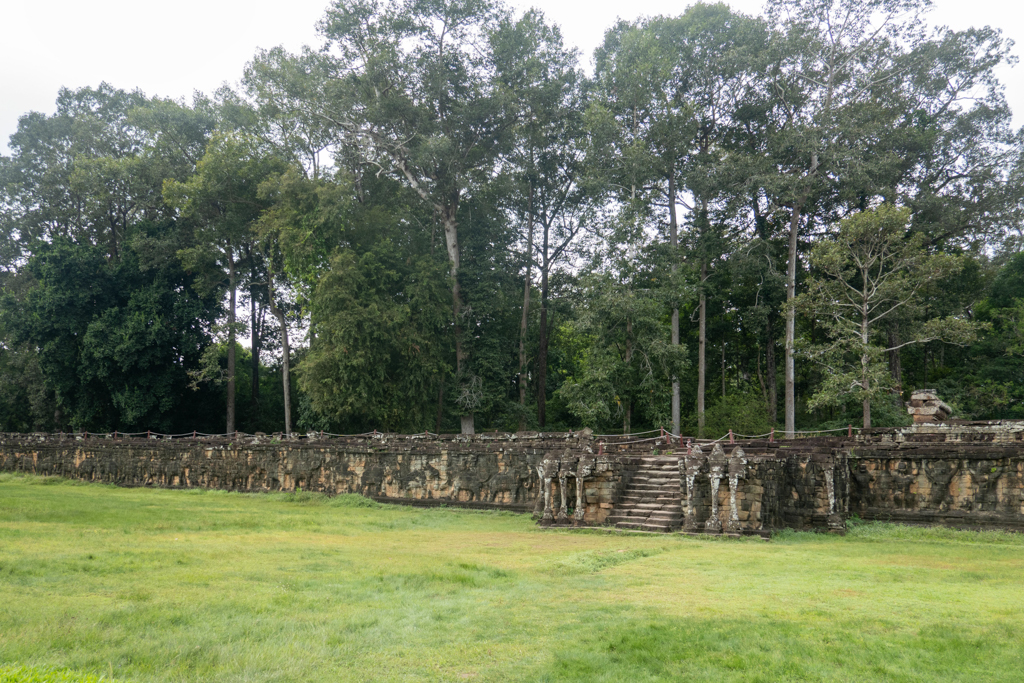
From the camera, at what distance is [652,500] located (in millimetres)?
15867

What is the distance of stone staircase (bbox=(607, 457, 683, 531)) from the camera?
15.0m

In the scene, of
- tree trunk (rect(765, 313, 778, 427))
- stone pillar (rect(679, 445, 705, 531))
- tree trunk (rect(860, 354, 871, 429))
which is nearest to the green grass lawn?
stone pillar (rect(679, 445, 705, 531))

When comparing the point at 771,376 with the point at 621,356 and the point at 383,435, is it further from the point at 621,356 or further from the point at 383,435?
the point at 383,435

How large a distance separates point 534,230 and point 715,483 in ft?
71.7

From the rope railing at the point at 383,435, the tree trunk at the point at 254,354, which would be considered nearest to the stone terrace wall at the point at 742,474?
the rope railing at the point at 383,435

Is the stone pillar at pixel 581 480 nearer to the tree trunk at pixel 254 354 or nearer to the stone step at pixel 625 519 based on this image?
the stone step at pixel 625 519

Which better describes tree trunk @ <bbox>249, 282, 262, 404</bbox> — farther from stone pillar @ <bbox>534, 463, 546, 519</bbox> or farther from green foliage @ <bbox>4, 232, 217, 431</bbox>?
stone pillar @ <bbox>534, 463, 546, 519</bbox>

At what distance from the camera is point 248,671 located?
5812 millimetres

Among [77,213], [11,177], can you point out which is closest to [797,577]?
[77,213]

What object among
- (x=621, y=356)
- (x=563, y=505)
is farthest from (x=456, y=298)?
(x=563, y=505)

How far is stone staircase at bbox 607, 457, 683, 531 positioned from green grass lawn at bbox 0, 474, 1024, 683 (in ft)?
4.17

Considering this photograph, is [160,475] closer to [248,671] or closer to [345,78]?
[345,78]

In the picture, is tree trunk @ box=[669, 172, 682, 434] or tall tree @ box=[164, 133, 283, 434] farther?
tall tree @ box=[164, 133, 283, 434]

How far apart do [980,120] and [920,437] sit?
17.8 m
